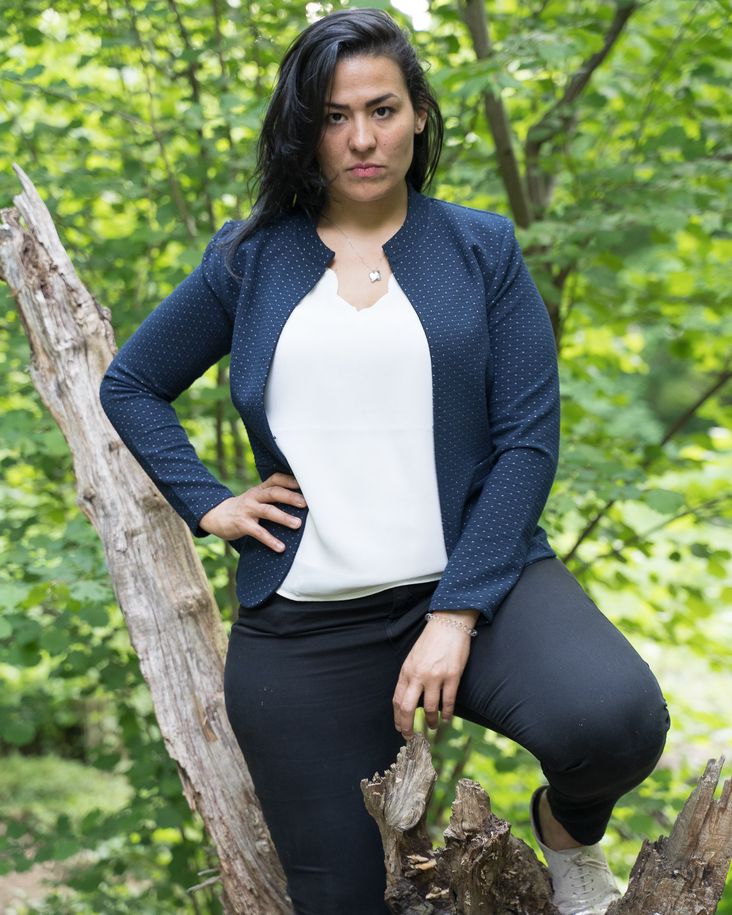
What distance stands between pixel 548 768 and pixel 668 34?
9.33 feet

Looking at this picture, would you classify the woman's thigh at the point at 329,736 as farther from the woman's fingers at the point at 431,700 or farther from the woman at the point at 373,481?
the woman's fingers at the point at 431,700

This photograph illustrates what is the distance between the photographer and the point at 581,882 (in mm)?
1752

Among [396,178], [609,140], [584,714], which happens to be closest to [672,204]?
[609,140]

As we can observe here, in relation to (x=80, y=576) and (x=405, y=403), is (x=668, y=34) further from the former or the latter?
(x=80, y=576)

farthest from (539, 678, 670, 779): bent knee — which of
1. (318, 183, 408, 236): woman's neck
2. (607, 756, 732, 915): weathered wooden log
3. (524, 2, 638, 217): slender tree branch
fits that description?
(524, 2, 638, 217): slender tree branch

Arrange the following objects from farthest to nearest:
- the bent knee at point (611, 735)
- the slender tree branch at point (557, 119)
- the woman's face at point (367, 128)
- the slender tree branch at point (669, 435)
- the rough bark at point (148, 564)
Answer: the slender tree branch at point (669, 435) < the slender tree branch at point (557, 119) < the rough bark at point (148, 564) < the woman's face at point (367, 128) < the bent knee at point (611, 735)

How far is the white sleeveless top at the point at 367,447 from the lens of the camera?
174 centimetres

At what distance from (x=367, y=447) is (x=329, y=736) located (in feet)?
1.73

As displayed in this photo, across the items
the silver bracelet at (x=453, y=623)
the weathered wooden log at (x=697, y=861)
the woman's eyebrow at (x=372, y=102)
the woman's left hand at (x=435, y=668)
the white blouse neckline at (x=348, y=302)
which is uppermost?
the woman's eyebrow at (x=372, y=102)

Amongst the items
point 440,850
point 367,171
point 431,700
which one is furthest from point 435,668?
point 367,171

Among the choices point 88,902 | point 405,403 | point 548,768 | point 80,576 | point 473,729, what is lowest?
point 88,902

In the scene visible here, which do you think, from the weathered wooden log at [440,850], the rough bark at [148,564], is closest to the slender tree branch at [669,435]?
the rough bark at [148,564]

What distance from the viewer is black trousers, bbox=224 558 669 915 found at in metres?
1.58

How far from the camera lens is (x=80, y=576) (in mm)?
2453
